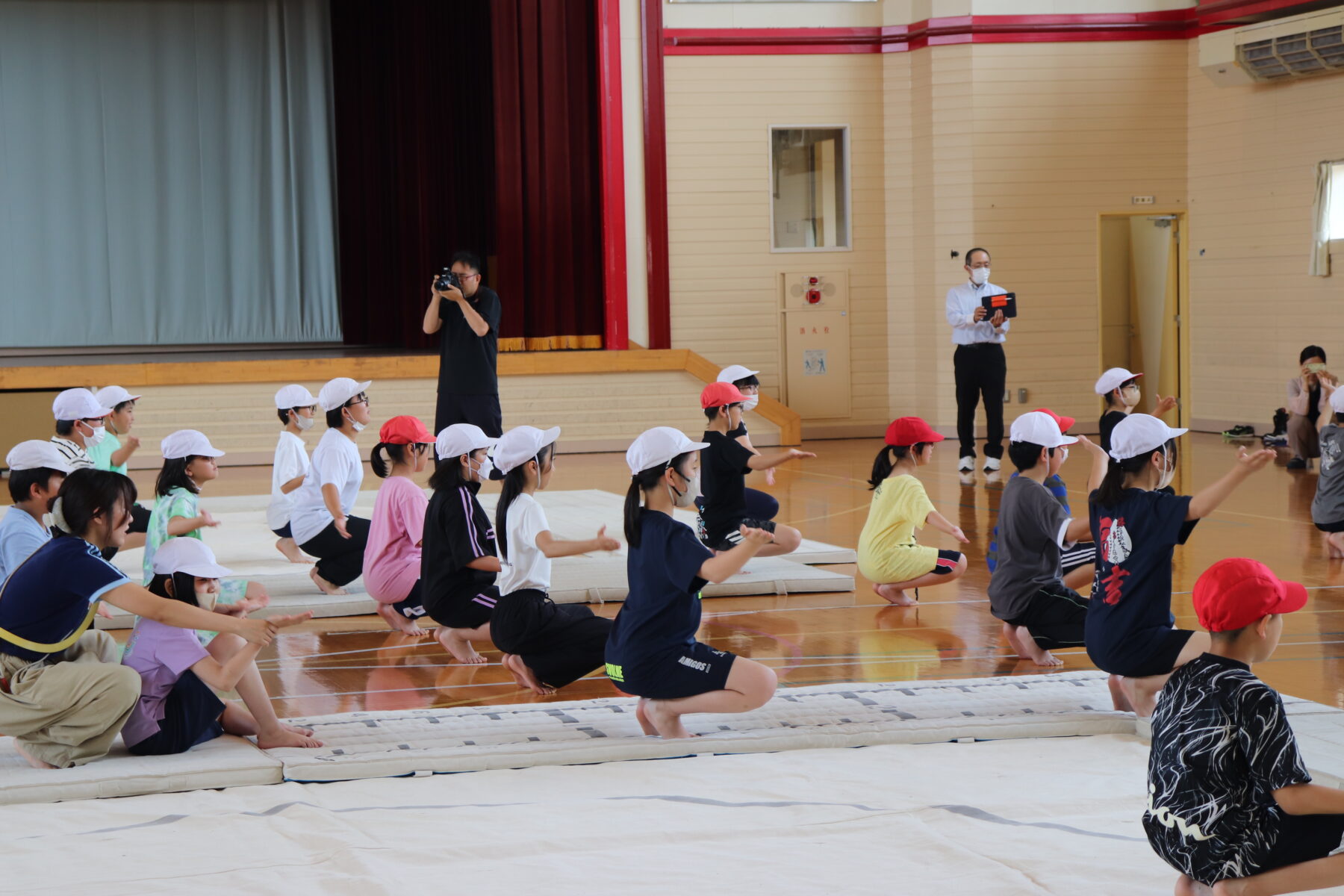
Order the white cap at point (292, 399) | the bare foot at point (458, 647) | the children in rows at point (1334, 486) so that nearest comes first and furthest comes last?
the bare foot at point (458, 647) < the white cap at point (292, 399) < the children in rows at point (1334, 486)

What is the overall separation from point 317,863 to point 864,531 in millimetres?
3760

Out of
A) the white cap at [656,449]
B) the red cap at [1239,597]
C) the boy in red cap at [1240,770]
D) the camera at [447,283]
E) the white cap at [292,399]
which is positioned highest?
the camera at [447,283]

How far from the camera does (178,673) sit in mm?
4234

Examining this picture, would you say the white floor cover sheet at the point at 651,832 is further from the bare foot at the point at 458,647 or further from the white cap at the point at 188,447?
the white cap at the point at 188,447

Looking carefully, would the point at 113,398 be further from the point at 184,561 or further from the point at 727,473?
the point at 184,561

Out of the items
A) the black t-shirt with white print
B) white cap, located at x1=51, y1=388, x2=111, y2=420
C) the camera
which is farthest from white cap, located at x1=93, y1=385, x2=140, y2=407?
the black t-shirt with white print

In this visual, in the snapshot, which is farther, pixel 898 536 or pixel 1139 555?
pixel 898 536

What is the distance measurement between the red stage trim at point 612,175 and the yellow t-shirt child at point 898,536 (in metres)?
8.21

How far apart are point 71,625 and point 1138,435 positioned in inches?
118

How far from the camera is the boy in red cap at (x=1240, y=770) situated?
2.72 m

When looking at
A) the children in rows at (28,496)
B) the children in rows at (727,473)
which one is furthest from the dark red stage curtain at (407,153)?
the children in rows at (28,496)

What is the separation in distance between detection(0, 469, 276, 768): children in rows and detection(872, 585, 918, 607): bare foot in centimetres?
340

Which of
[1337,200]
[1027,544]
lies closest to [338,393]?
[1027,544]

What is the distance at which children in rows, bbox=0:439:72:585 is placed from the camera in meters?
4.58
